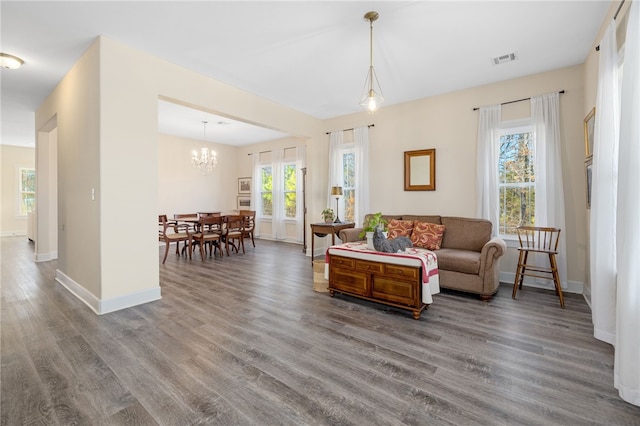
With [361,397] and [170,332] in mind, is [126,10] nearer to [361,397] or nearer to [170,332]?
[170,332]

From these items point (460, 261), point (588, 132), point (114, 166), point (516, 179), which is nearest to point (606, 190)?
point (588, 132)

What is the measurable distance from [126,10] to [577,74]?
5.29 metres

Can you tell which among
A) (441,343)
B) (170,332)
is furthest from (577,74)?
(170,332)

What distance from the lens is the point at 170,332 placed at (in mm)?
2611

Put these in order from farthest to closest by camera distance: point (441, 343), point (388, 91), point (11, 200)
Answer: point (11, 200), point (388, 91), point (441, 343)

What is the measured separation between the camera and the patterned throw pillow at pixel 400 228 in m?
4.52

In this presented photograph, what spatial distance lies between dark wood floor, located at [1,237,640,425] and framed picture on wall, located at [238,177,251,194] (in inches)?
238

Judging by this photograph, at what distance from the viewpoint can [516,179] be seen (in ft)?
13.9

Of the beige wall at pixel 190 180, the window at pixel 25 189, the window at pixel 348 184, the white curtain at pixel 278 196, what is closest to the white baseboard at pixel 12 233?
the window at pixel 25 189

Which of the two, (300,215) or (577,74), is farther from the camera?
(300,215)

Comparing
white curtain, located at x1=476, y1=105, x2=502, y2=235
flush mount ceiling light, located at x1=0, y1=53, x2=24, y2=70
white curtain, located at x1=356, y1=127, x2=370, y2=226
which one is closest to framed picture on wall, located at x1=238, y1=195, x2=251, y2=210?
white curtain, located at x1=356, y1=127, x2=370, y2=226

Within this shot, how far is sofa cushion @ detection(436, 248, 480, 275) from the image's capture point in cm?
349

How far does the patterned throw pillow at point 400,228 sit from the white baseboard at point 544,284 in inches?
57.8

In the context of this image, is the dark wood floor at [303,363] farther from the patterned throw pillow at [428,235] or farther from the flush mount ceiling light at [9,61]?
the flush mount ceiling light at [9,61]
